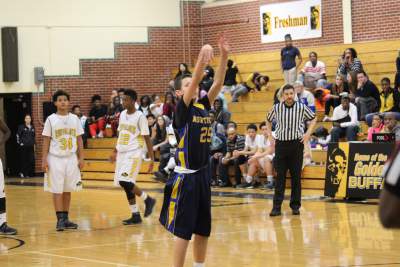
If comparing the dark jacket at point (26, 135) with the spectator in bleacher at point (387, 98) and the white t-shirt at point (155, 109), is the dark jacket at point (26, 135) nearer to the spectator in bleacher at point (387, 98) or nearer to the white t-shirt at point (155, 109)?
the white t-shirt at point (155, 109)

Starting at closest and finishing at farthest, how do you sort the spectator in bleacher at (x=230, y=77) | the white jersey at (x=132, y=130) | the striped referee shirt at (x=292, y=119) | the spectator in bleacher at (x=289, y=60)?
the white jersey at (x=132, y=130) < the striped referee shirt at (x=292, y=119) < the spectator in bleacher at (x=289, y=60) < the spectator in bleacher at (x=230, y=77)

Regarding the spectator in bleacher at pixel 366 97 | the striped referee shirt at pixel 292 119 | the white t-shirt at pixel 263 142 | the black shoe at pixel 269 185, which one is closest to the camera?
the striped referee shirt at pixel 292 119

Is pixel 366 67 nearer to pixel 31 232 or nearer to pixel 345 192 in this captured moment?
pixel 345 192

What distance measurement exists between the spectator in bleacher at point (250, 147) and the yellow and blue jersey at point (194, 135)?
1171cm

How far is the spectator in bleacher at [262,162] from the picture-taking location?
707 inches

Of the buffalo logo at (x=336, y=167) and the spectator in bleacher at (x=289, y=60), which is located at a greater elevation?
the spectator in bleacher at (x=289, y=60)

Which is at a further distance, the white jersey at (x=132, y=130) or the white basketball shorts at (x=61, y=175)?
the white jersey at (x=132, y=130)

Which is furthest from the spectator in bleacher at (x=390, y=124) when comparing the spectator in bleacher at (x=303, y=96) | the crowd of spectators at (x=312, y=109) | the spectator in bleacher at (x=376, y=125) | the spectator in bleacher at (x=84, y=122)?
the spectator in bleacher at (x=84, y=122)

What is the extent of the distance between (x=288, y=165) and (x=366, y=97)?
20.8 feet

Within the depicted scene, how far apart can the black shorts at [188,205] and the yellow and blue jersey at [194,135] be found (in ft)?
0.33

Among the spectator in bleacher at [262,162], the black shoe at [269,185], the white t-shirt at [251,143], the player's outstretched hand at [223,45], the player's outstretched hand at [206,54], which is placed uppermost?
the player's outstretched hand at [223,45]

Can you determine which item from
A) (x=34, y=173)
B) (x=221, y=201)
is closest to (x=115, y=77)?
(x=34, y=173)

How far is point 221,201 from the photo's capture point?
15.6 meters

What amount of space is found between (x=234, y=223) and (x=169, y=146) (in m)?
8.64
